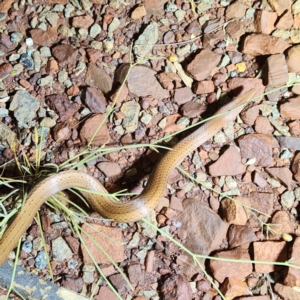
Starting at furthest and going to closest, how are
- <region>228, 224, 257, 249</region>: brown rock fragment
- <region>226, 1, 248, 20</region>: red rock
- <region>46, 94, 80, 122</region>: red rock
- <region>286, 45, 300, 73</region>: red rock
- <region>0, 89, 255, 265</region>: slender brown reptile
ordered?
1. <region>226, 1, 248, 20</region>: red rock
2. <region>286, 45, 300, 73</region>: red rock
3. <region>46, 94, 80, 122</region>: red rock
4. <region>228, 224, 257, 249</region>: brown rock fragment
5. <region>0, 89, 255, 265</region>: slender brown reptile

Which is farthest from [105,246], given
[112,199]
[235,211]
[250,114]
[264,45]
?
[264,45]

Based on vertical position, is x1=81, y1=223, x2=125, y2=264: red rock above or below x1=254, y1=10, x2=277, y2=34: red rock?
below

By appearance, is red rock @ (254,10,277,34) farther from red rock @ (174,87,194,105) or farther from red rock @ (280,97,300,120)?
red rock @ (174,87,194,105)

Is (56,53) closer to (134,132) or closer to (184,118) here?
(134,132)

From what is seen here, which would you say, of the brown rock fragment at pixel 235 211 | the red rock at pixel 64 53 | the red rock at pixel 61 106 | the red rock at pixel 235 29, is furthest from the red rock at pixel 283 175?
the red rock at pixel 64 53

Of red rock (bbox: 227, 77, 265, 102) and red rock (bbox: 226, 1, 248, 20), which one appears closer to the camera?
red rock (bbox: 227, 77, 265, 102)

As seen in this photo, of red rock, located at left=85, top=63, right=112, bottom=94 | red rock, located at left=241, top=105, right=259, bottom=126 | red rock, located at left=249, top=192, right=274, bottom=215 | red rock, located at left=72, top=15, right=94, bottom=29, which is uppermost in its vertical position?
red rock, located at left=72, top=15, right=94, bottom=29

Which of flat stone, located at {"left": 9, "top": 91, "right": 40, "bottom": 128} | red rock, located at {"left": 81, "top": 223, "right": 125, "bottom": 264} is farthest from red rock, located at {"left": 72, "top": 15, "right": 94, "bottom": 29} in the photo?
red rock, located at {"left": 81, "top": 223, "right": 125, "bottom": 264}

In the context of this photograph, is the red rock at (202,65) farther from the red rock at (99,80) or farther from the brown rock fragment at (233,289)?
the brown rock fragment at (233,289)
